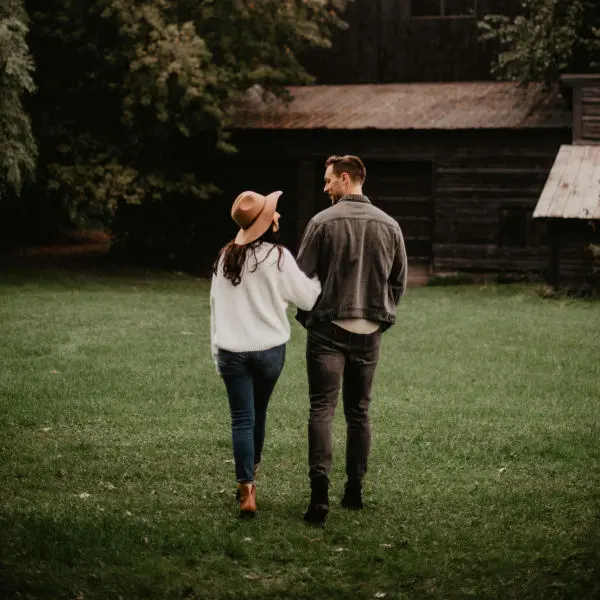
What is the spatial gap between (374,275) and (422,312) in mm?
11768

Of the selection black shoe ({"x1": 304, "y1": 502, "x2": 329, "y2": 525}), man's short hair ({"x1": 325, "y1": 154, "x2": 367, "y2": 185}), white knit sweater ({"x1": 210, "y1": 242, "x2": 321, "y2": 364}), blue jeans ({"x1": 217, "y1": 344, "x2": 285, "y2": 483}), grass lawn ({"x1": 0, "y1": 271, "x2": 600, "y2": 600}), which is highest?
man's short hair ({"x1": 325, "y1": 154, "x2": 367, "y2": 185})

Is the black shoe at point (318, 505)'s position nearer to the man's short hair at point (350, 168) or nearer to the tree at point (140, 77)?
the man's short hair at point (350, 168)

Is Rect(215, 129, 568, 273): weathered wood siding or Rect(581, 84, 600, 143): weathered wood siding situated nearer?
Rect(581, 84, 600, 143): weathered wood siding

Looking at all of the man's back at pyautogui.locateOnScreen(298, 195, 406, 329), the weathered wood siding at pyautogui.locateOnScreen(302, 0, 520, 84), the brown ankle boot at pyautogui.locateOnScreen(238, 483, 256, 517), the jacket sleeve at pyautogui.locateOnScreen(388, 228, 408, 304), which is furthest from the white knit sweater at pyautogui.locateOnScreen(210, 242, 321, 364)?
the weathered wood siding at pyautogui.locateOnScreen(302, 0, 520, 84)

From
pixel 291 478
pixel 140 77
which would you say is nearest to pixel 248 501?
pixel 291 478

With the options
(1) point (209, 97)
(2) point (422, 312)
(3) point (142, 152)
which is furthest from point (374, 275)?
(3) point (142, 152)

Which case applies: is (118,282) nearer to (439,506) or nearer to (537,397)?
(537,397)

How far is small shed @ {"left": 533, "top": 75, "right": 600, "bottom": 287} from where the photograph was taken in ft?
66.5

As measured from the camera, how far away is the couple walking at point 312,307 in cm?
643

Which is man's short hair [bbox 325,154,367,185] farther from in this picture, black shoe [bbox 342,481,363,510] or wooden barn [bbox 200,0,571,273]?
wooden barn [bbox 200,0,571,273]

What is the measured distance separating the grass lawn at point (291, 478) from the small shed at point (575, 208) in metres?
6.08

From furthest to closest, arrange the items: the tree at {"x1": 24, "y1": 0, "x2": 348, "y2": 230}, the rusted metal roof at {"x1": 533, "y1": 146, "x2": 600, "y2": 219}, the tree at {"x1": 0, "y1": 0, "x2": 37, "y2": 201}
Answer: the tree at {"x1": 24, "y1": 0, "x2": 348, "y2": 230}
the rusted metal roof at {"x1": 533, "y1": 146, "x2": 600, "y2": 219}
the tree at {"x1": 0, "y1": 0, "x2": 37, "y2": 201}

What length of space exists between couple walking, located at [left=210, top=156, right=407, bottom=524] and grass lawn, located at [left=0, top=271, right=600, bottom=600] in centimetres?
62

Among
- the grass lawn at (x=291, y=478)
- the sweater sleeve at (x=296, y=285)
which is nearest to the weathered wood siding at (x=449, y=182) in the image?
the grass lawn at (x=291, y=478)
